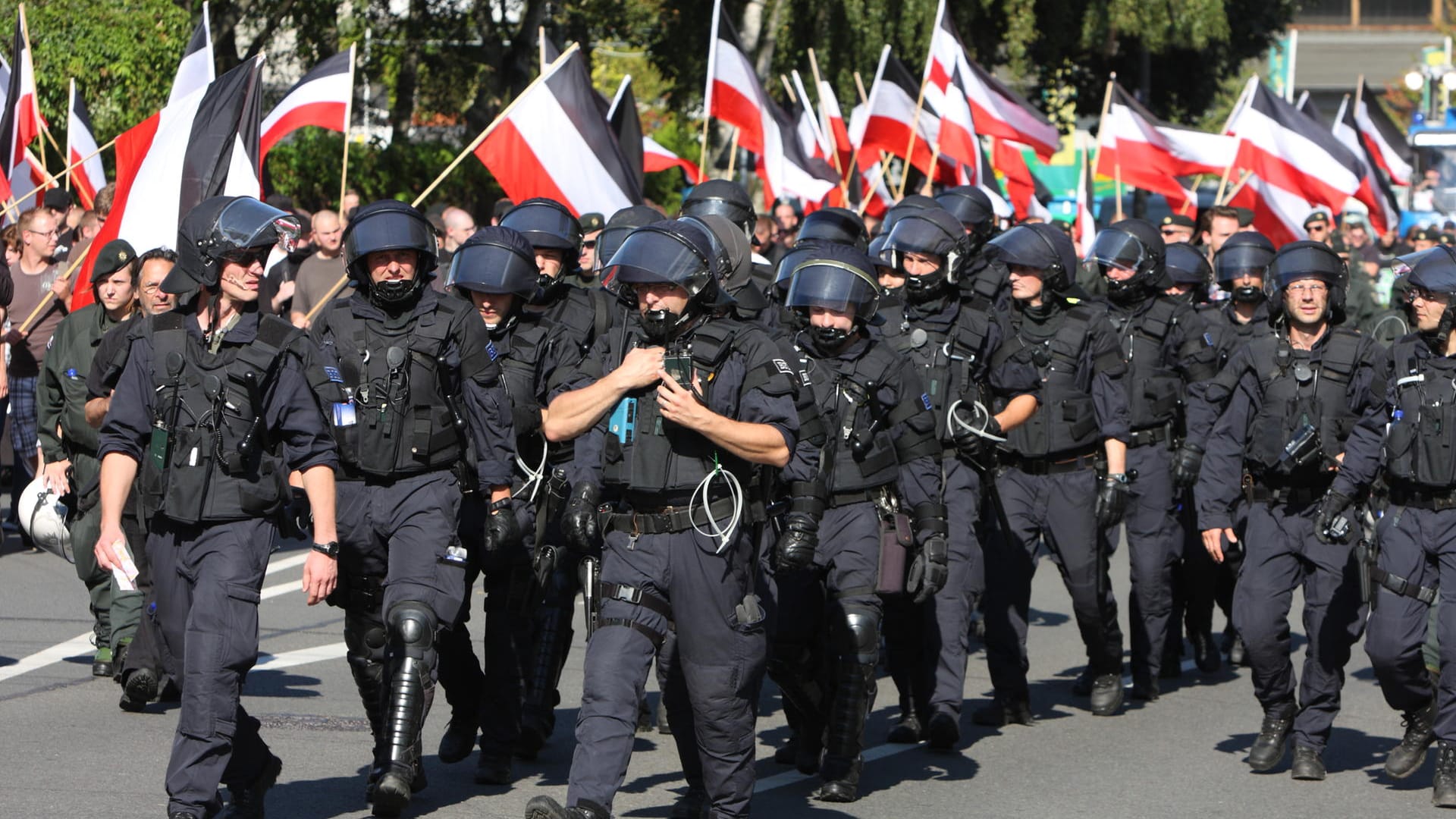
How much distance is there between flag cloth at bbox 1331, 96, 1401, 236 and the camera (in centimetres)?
1862

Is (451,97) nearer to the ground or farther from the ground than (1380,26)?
nearer to the ground

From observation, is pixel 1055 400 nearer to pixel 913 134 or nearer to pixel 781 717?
pixel 781 717

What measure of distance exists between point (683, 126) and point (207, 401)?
29.6 metres

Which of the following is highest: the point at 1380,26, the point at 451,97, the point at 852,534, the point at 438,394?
the point at 1380,26

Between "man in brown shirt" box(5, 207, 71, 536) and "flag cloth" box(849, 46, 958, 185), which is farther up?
"flag cloth" box(849, 46, 958, 185)

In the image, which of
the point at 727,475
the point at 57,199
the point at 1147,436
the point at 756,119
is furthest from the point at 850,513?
the point at 756,119

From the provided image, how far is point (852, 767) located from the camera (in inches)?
299

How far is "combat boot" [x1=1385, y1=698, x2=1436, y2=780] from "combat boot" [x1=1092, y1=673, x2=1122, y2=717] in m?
1.58

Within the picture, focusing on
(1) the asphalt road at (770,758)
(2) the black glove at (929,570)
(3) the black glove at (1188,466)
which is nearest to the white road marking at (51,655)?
(1) the asphalt road at (770,758)

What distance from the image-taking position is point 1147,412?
10.7 metres

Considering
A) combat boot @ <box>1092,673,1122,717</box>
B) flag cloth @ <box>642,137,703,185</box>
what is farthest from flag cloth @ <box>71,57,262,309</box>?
flag cloth @ <box>642,137,703,185</box>

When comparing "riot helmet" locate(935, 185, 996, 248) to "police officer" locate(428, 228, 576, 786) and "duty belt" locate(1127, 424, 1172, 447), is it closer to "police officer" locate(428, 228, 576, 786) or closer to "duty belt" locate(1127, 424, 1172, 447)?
"duty belt" locate(1127, 424, 1172, 447)

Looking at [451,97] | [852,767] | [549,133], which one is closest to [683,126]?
[451,97]

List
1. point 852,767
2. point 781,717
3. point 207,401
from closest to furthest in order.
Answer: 1. point 207,401
2. point 852,767
3. point 781,717
